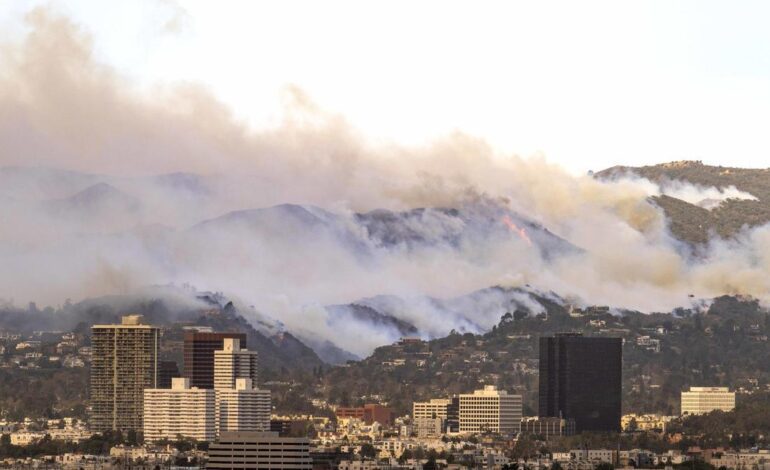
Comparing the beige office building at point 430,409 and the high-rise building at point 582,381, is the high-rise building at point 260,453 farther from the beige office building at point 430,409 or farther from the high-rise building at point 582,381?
the beige office building at point 430,409

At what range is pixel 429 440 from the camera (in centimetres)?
16638

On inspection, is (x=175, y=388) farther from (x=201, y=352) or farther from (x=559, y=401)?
(x=559, y=401)

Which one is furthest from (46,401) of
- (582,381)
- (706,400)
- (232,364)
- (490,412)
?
(706,400)

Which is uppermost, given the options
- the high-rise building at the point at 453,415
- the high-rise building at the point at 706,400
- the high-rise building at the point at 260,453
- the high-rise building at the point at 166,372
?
the high-rise building at the point at 166,372

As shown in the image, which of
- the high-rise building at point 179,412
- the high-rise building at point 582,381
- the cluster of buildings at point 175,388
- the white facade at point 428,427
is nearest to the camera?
the high-rise building at point 179,412

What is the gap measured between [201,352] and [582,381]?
29086 millimetres

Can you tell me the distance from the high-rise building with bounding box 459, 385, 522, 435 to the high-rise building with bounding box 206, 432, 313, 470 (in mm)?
50501

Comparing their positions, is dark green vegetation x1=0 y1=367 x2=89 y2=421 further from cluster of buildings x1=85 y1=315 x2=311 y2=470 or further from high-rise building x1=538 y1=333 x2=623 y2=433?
high-rise building x1=538 y1=333 x2=623 y2=433

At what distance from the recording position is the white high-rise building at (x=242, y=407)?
170 metres

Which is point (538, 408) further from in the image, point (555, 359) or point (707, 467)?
point (707, 467)

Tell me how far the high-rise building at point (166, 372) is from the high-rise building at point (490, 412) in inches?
845

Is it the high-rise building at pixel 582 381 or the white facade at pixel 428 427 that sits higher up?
the high-rise building at pixel 582 381

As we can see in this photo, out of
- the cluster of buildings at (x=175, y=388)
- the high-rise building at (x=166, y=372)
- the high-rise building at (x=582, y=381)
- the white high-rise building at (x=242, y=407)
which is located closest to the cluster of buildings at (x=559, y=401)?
the high-rise building at (x=582, y=381)

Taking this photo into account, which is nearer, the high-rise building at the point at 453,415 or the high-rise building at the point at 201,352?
the high-rise building at the point at 453,415
